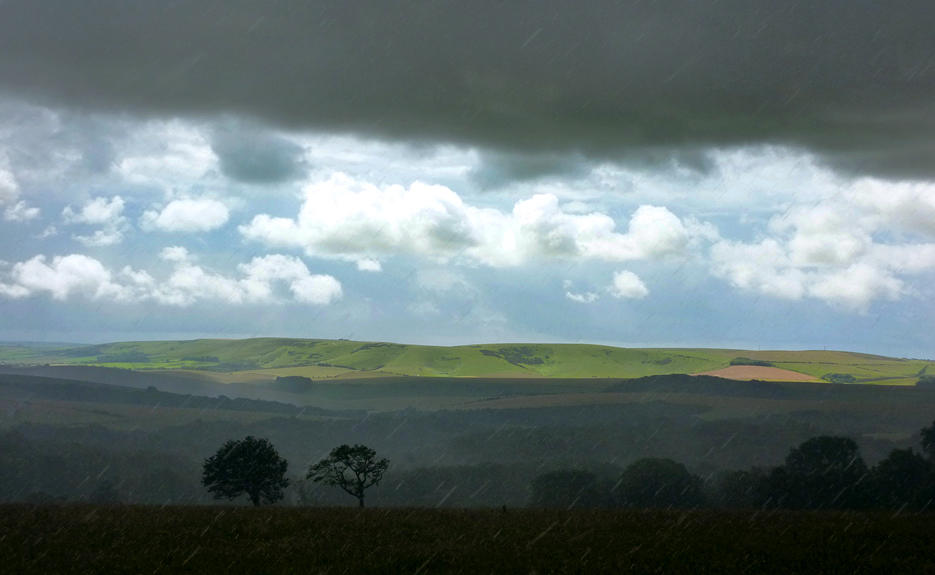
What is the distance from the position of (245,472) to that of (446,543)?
2877cm

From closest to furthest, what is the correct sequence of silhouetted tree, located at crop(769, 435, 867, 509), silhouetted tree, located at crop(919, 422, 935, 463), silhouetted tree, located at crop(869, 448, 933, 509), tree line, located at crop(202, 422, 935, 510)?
tree line, located at crop(202, 422, 935, 510), silhouetted tree, located at crop(869, 448, 933, 509), silhouetted tree, located at crop(769, 435, 867, 509), silhouetted tree, located at crop(919, 422, 935, 463)

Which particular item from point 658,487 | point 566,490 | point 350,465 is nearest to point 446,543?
point 350,465


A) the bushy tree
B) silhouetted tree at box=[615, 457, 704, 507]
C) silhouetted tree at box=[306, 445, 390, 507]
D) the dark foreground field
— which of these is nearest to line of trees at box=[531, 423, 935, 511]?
silhouetted tree at box=[615, 457, 704, 507]

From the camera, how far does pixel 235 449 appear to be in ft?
164

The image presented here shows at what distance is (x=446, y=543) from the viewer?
24.6 meters

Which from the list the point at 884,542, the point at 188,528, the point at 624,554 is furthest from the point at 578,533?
the point at 188,528

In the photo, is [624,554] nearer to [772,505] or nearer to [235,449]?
[235,449]

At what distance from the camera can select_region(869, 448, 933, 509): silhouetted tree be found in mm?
55844

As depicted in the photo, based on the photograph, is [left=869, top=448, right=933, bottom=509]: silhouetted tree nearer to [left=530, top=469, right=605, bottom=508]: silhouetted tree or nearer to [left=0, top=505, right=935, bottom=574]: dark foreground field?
[left=530, top=469, right=605, bottom=508]: silhouetted tree

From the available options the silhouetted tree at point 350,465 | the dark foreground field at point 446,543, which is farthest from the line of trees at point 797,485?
the silhouetted tree at point 350,465

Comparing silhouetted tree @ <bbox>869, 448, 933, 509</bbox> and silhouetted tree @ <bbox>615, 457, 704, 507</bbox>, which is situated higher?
silhouetted tree @ <bbox>869, 448, 933, 509</bbox>

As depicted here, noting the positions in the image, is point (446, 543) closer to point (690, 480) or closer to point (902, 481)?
point (902, 481)

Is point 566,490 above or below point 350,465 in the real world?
below

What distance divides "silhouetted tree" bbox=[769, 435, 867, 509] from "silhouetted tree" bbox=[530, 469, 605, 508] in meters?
19.2
